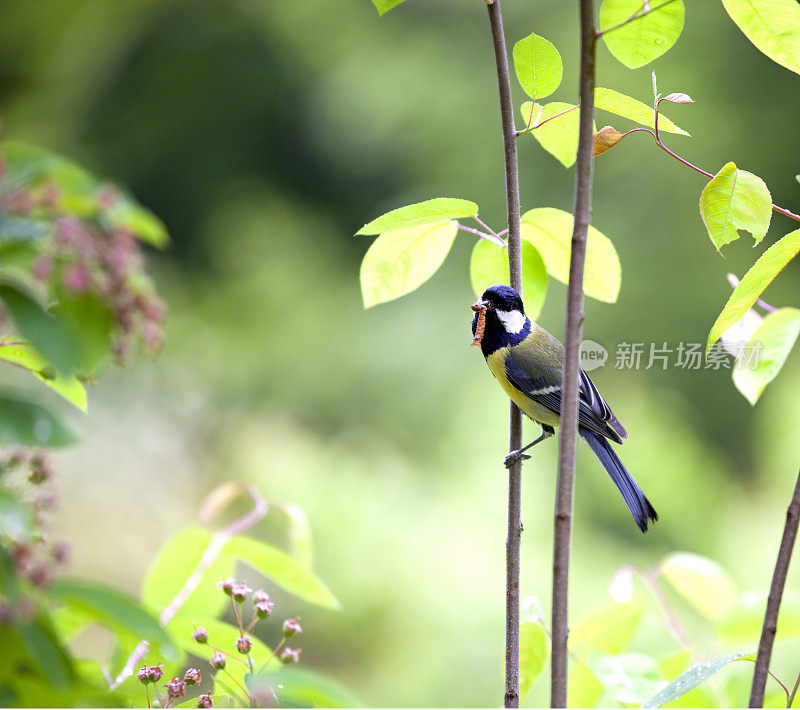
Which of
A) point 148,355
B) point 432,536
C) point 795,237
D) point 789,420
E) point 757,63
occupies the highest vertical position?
point 757,63

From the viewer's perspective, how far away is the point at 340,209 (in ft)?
10.1

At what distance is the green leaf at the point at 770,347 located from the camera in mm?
511

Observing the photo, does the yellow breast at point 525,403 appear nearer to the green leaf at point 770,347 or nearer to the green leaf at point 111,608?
the green leaf at point 770,347

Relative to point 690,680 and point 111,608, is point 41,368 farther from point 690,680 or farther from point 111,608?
point 690,680

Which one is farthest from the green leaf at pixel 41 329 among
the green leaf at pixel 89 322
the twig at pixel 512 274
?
the twig at pixel 512 274

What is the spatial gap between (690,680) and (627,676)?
0.43ft

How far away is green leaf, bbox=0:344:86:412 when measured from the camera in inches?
14.3

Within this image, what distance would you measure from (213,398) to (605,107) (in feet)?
8.48

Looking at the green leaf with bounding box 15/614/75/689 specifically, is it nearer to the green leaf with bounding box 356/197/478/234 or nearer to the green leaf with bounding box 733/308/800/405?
the green leaf with bounding box 356/197/478/234

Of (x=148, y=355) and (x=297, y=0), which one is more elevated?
(x=297, y=0)

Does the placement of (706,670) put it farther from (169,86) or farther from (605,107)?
(169,86)

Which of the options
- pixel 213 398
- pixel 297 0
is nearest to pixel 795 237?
pixel 213 398

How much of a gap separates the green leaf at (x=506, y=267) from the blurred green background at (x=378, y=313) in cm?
144

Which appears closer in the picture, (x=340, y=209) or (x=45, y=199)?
(x=45, y=199)
